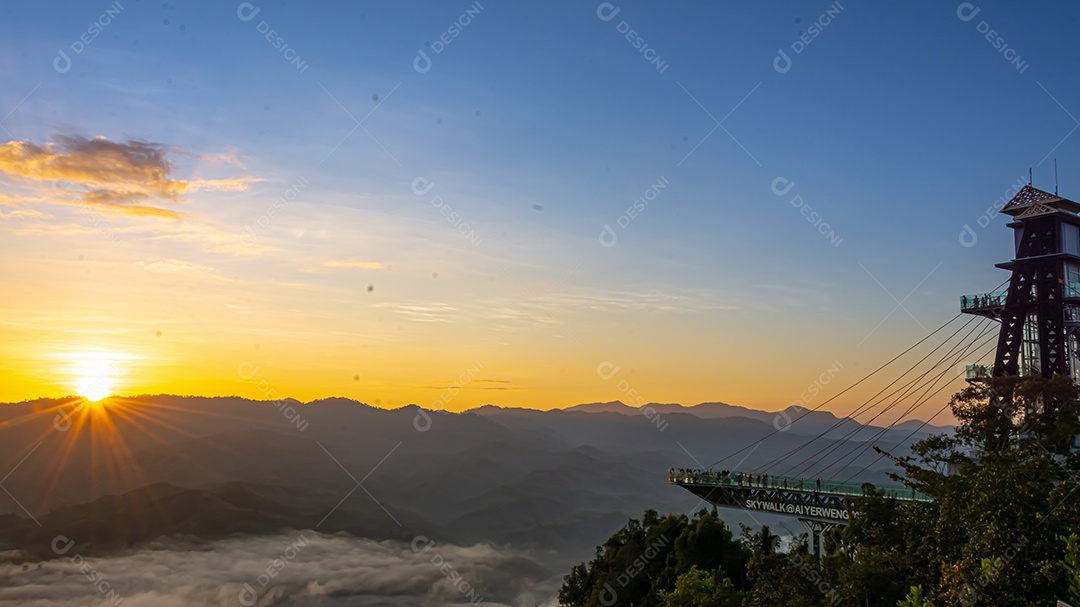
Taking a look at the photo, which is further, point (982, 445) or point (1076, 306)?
point (1076, 306)

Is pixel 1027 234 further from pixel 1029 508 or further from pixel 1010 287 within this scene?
pixel 1029 508

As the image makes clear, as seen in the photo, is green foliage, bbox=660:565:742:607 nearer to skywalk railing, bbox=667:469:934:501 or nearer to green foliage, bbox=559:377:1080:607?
green foliage, bbox=559:377:1080:607

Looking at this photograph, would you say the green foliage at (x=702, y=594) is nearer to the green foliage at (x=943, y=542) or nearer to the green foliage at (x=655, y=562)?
the green foliage at (x=943, y=542)

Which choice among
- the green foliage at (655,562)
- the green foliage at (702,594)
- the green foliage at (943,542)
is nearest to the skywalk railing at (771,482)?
the green foliage at (655,562)

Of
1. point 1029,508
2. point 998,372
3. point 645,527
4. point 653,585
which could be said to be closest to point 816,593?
point 1029,508

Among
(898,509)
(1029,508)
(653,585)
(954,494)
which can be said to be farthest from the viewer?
(653,585)

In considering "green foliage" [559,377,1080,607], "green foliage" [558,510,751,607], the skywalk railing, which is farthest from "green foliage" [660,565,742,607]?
the skywalk railing

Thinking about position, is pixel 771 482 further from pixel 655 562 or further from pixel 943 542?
pixel 943 542

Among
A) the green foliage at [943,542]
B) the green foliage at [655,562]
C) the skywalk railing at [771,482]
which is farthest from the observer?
the skywalk railing at [771,482]
